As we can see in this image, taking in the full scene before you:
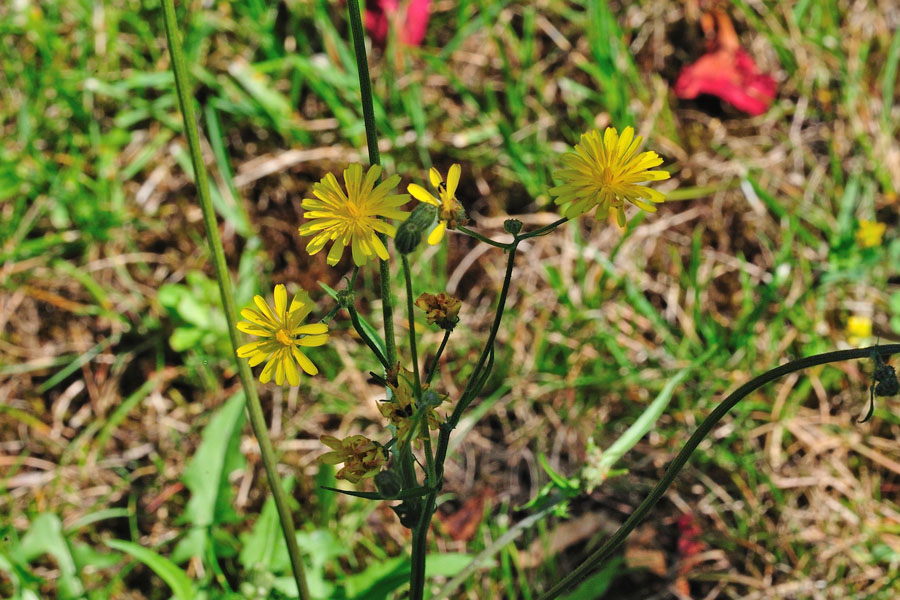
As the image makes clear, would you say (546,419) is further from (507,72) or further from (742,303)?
(507,72)

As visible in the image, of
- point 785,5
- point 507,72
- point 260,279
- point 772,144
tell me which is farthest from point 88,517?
point 785,5

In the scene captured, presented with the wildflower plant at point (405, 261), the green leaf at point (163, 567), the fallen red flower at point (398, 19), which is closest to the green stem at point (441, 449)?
the wildflower plant at point (405, 261)

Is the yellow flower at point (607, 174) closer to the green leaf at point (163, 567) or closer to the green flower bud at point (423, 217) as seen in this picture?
the green flower bud at point (423, 217)

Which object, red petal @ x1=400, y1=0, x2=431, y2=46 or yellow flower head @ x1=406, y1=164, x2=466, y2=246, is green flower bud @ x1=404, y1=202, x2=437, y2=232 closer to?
yellow flower head @ x1=406, y1=164, x2=466, y2=246

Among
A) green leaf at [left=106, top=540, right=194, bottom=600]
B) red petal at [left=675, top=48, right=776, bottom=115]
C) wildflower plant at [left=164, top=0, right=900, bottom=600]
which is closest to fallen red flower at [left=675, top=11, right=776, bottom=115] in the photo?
red petal at [left=675, top=48, right=776, bottom=115]

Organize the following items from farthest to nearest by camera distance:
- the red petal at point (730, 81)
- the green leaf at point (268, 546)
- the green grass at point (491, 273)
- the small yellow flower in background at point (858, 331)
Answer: the red petal at point (730, 81) < the small yellow flower in background at point (858, 331) < the green grass at point (491, 273) < the green leaf at point (268, 546)

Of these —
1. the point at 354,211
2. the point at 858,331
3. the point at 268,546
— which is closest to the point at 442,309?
the point at 354,211
